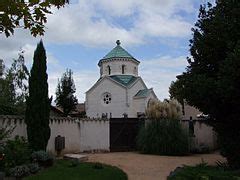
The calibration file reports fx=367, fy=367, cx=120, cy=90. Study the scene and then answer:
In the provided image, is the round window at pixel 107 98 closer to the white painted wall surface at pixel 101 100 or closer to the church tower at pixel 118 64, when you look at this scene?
the white painted wall surface at pixel 101 100

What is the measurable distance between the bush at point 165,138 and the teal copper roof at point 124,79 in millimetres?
17545

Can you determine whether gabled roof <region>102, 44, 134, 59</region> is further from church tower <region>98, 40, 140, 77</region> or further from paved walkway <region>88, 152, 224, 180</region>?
paved walkway <region>88, 152, 224, 180</region>

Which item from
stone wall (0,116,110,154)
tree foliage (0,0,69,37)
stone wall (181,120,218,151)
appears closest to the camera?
tree foliage (0,0,69,37)

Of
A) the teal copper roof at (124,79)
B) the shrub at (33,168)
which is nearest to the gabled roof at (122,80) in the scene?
the teal copper roof at (124,79)

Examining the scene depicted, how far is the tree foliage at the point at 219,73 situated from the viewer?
8.35 m

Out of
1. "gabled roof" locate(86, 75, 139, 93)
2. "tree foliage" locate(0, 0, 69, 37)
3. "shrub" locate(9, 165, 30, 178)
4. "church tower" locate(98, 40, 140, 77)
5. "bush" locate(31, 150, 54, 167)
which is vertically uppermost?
"church tower" locate(98, 40, 140, 77)

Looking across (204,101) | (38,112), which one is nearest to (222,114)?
(204,101)

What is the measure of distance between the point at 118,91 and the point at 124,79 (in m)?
1.58

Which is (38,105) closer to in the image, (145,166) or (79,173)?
(79,173)

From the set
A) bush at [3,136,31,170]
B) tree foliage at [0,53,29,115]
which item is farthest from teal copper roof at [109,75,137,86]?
bush at [3,136,31,170]

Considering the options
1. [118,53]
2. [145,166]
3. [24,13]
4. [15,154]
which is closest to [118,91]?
[118,53]

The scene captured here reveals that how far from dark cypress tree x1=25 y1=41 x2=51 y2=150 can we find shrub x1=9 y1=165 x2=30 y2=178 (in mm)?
2710

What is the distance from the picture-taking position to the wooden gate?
62.3 feet

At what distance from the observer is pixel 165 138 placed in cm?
1684
